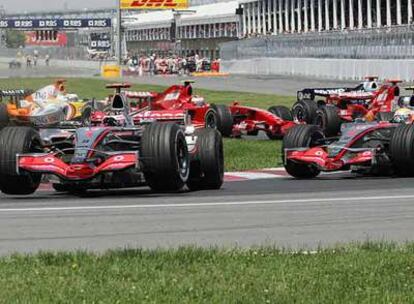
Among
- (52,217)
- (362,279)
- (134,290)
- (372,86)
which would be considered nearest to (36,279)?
(134,290)

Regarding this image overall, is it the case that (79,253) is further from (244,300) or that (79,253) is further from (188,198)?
(188,198)

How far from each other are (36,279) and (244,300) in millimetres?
1606

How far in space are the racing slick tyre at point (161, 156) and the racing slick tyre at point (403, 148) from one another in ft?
11.9

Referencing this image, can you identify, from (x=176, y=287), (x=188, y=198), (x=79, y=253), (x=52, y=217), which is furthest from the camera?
(x=188, y=198)

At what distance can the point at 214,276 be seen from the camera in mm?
6879

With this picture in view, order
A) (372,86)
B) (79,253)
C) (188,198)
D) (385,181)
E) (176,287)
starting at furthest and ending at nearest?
(372,86) < (385,181) < (188,198) < (79,253) < (176,287)

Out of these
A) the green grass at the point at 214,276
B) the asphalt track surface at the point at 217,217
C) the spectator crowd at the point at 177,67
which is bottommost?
the asphalt track surface at the point at 217,217

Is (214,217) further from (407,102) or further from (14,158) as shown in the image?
(407,102)

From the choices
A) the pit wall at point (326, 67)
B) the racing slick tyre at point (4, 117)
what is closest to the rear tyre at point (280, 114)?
the racing slick tyre at point (4, 117)

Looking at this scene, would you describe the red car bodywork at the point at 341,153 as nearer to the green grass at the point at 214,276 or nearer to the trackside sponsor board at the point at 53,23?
the green grass at the point at 214,276

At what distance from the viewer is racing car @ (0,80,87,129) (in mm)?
25797

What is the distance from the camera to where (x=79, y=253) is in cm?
789

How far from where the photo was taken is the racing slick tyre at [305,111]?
24125 millimetres

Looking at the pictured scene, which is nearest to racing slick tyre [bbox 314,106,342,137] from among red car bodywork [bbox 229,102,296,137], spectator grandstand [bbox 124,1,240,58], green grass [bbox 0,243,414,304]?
red car bodywork [bbox 229,102,296,137]
